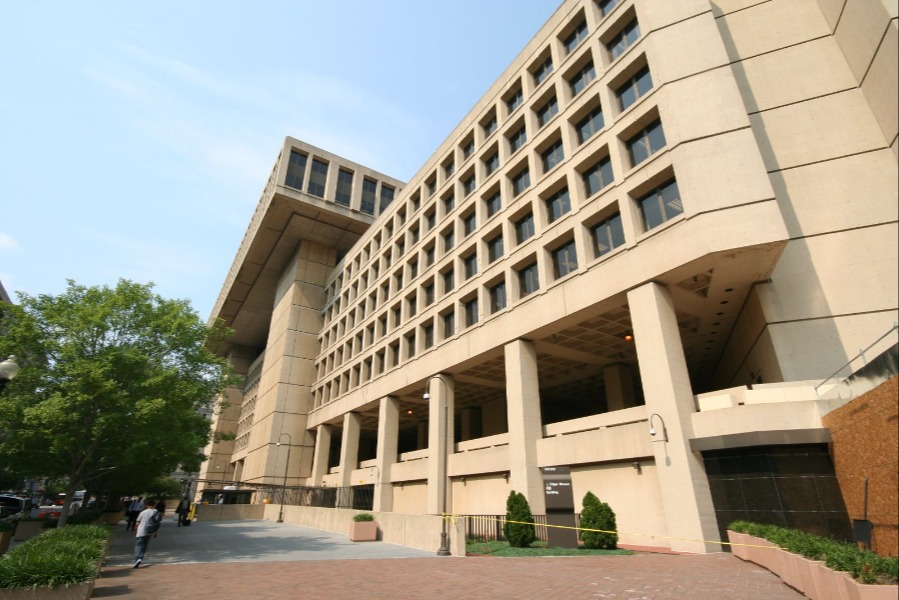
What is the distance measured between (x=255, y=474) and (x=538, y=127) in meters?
45.6

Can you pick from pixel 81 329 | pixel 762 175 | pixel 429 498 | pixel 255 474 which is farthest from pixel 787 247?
pixel 255 474

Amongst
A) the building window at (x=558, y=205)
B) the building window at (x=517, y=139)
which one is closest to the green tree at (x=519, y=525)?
the building window at (x=558, y=205)

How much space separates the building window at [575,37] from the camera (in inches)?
1081

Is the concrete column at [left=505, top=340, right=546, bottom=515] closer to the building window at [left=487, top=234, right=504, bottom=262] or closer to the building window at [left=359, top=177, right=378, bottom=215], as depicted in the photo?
the building window at [left=487, top=234, right=504, bottom=262]

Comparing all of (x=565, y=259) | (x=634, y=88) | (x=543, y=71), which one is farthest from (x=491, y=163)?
(x=634, y=88)

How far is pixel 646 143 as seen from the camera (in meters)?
21.9

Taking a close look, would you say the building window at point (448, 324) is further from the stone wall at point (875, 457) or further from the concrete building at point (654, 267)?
the stone wall at point (875, 457)

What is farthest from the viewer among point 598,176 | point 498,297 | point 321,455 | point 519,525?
point 321,455

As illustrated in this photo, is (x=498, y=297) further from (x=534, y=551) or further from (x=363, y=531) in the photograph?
(x=534, y=551)

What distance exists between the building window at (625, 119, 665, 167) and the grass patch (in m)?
16.2

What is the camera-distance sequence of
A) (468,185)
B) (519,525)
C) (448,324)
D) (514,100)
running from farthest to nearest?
(468,185), (448,324), (514,100), (519,525)

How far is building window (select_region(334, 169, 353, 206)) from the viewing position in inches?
2158

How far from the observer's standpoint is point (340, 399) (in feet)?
152

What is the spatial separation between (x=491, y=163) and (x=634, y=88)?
1173 centimetres
